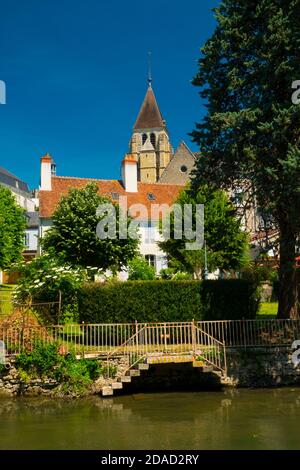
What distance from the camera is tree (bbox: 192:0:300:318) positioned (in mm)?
15930

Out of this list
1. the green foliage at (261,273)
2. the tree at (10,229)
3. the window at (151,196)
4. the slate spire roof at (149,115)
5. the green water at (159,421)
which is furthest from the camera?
the slate spire roof at (149,115)

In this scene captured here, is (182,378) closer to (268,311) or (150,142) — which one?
(268,311)

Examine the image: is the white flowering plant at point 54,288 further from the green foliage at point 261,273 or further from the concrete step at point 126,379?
the green foliage at point 261,273

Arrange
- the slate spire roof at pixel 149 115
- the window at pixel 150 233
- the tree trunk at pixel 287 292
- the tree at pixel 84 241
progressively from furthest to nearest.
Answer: the slate spire roof at pixel 149 115 → the window at pixel 150 233 → the tree at pixel 84 241 → the tree trunk at pixel 287 292

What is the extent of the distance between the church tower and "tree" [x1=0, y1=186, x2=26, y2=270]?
145 ft

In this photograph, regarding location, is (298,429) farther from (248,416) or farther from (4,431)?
(4,431)

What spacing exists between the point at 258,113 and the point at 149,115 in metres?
70.9

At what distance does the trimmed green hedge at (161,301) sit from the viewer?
59.7 feet

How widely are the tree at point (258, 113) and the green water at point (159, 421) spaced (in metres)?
4.96

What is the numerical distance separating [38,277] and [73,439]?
9.90 metres

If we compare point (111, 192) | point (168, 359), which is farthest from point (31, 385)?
point (111, 192)

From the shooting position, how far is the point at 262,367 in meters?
16.2

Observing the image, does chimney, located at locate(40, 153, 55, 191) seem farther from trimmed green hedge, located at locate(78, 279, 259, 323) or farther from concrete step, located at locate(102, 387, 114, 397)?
concrete step, located at locate(102, 387, 114, 397)

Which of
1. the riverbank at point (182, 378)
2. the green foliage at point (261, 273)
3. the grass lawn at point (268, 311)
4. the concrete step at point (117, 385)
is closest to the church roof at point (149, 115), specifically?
the green foliage at point (261, 273)
